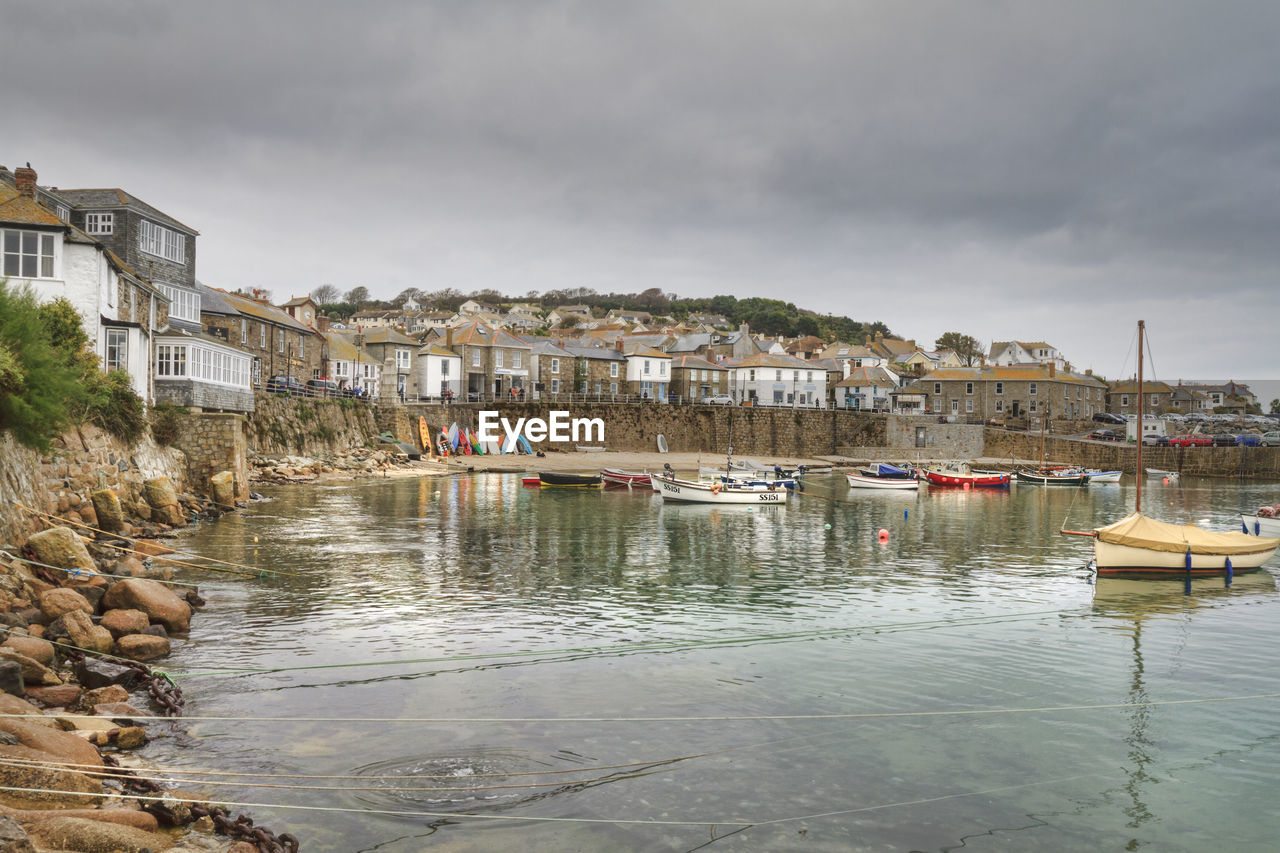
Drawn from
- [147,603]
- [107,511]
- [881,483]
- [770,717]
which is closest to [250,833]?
[770,717]

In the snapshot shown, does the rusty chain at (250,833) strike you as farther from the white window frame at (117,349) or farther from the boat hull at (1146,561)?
the white window frame at (117,349)

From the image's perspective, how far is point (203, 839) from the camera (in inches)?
340

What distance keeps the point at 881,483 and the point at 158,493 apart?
153 ft

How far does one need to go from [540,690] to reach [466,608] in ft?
20.6

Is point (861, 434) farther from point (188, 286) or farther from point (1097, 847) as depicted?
point (1097, 847)

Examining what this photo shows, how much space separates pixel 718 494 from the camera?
156ft

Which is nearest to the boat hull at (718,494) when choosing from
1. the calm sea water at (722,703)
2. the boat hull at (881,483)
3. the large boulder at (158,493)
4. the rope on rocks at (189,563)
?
the boat hull at (881,483)

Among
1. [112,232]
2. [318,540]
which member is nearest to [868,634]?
[318,540]

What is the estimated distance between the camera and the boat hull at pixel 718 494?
156 ft

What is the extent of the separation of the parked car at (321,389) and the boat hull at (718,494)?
1085 inches

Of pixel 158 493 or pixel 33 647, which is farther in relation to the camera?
pixel 158 493

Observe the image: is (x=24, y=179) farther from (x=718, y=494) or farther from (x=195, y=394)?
(x=718, y=494)

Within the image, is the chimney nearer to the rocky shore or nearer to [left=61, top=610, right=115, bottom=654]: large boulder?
the rocky shore
